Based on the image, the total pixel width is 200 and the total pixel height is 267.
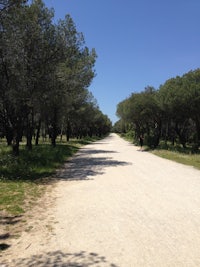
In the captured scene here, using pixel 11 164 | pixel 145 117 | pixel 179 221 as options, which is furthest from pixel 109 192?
pixel 145 117

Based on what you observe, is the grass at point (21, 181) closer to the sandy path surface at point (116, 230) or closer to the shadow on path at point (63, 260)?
the sandy path surface at point (116, 230)

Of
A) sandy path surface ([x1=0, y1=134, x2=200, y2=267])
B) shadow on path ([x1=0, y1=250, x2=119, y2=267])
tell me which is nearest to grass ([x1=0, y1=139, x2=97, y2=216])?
sandy path surface ([x1=0, y1=134, x2=200, y2=267])

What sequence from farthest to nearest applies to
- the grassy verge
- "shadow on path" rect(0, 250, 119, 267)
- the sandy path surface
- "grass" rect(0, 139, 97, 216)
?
the grassy verge
"grass" rect(0, 139, 97, 216)
the sandy path surface
"shadow on path" rect(0, 250, 119, 267)

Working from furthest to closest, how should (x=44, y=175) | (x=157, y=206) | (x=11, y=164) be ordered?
(x=11, y=164) → (x=44, y=175) → (x=157, y=206)

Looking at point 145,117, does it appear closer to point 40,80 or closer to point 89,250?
point 40,80

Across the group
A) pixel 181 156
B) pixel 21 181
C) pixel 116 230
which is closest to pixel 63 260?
pixel 116 230

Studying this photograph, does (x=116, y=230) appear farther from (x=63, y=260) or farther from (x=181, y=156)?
(x=181, y=156)

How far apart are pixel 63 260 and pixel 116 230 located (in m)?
1.71

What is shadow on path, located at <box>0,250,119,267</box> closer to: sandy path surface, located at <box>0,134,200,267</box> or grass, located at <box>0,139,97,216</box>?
sandy path surface, located at <box>0,134,200,267</box>

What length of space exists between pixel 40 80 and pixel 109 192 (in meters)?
9.64

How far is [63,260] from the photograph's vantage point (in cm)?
477

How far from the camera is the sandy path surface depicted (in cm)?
482

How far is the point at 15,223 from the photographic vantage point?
22.6ft

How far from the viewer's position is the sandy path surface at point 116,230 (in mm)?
4824
